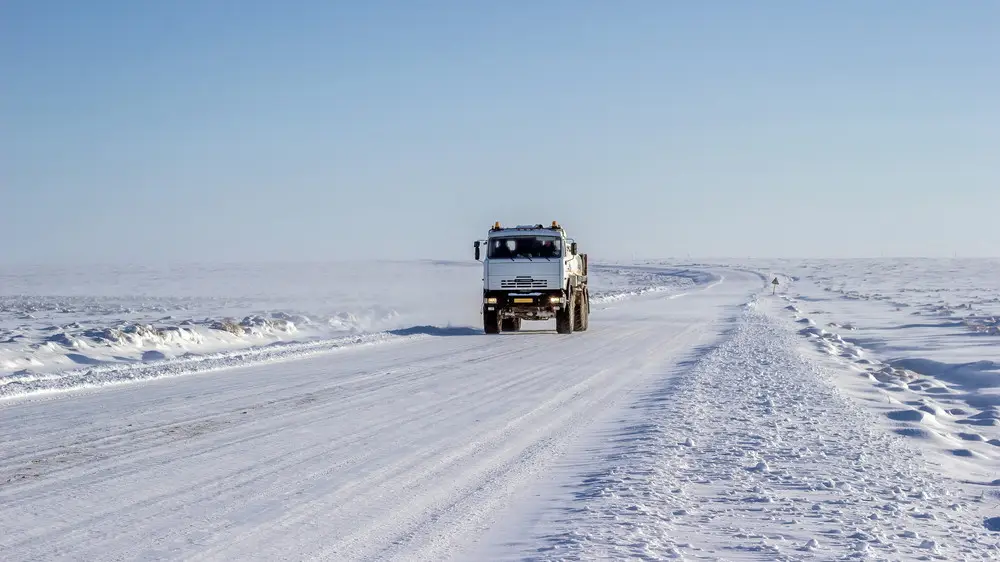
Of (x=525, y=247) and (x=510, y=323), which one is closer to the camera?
(x=525, y=247)

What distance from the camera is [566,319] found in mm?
26922

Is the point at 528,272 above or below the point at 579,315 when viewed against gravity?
above

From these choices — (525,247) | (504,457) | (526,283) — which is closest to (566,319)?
(526,283)

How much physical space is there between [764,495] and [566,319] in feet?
65.7

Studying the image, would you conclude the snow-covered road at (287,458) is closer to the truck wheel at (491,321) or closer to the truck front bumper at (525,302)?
the truck front bumper at (525,302)

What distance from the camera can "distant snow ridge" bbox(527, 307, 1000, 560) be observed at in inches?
221

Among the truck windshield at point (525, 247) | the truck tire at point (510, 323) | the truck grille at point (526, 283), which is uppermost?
the truck windshield at point (525, 247)

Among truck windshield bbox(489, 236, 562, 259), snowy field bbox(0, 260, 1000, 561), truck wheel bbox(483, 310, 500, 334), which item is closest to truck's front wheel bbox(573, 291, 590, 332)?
truck windshield bbox(489, 236, 562, 259)

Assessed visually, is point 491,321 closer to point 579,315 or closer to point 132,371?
point 579,315

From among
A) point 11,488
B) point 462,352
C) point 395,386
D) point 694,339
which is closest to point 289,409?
point 395,386

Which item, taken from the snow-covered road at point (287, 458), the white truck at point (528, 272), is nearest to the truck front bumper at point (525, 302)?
the white truck at point (528, 272)

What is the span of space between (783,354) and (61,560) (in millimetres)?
15607

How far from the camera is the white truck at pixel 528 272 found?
85.5 feet

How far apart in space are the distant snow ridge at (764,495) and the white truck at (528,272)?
47.1 feet
